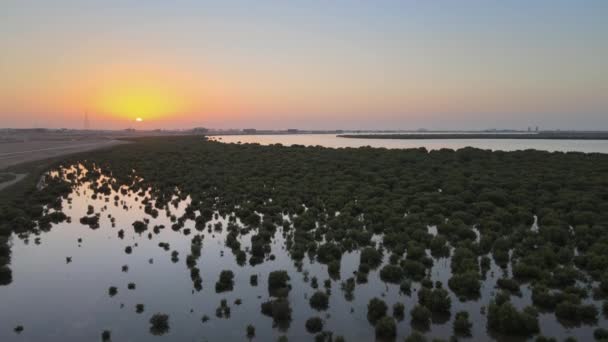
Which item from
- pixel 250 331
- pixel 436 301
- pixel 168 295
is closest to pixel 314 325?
pixel 250 331

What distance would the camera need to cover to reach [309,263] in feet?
68.5

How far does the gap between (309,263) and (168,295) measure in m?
7.48

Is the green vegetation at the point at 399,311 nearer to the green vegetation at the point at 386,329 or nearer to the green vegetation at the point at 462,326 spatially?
the green vegetation at the point at 386,329

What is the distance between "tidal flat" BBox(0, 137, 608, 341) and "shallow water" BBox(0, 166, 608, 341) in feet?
0.28

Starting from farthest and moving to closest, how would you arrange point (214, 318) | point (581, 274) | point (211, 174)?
point (211, 174) < point (581, 274) < point (214, 318)

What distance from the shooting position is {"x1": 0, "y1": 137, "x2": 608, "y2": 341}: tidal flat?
1431 centimetres

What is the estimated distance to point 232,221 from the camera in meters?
29.9

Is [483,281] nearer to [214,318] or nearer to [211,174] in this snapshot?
[214,318]

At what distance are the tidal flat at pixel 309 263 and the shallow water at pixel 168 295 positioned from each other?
3.4 inches

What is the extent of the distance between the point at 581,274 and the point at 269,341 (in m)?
15.1

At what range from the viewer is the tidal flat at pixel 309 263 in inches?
563

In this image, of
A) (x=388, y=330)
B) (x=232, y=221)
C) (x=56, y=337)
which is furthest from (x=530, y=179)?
(x=56, y=337)

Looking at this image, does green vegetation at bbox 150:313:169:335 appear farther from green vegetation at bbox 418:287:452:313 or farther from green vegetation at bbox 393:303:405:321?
green vegetation at bbox 418:287:452:313

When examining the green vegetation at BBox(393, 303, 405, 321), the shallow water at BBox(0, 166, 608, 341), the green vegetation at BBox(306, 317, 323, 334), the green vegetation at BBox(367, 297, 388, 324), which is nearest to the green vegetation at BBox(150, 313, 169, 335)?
the shallow water at BBox(0, 166, 608, 341)
